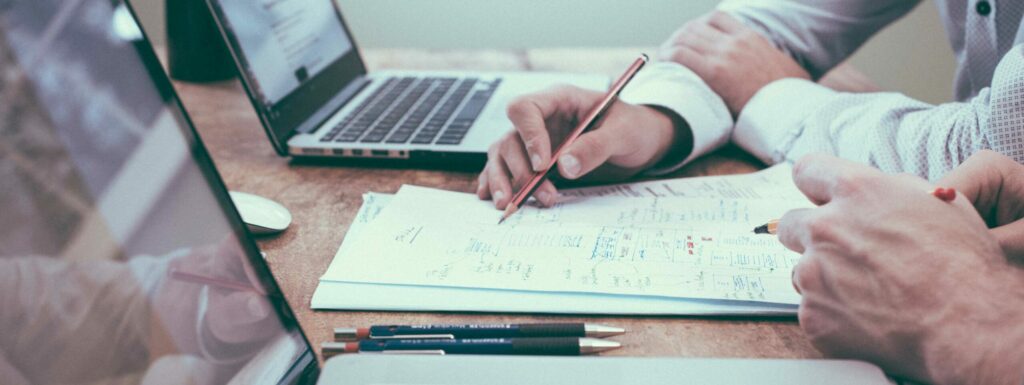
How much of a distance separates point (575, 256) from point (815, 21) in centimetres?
64

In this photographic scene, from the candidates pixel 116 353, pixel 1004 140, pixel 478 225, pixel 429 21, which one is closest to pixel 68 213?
pixel 116 353

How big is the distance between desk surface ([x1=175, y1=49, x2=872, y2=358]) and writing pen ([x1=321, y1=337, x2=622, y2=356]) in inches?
1.0

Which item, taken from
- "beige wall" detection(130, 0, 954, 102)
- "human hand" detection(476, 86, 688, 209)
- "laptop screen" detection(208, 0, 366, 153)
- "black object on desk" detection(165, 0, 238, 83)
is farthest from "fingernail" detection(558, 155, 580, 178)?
"beige wall" detection(130, 0, 954, 102)

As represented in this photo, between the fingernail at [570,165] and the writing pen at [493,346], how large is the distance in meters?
0.24

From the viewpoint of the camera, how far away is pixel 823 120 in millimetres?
767

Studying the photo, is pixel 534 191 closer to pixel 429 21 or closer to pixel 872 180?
pixel 872 180

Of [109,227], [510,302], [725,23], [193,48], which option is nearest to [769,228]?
[510,302]

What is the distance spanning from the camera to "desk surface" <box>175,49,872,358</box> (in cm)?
48

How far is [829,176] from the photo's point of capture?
477 mm

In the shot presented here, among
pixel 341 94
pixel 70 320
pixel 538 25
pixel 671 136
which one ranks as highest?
pixel 70 320

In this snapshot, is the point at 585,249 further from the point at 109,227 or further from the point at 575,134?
the point at 109,227

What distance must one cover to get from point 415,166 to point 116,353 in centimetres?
51

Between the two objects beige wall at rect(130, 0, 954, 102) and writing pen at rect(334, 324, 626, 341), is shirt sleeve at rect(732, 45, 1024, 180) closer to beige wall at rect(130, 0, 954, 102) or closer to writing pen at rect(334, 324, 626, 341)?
writing pen at rect(334, 324, 626, 341)

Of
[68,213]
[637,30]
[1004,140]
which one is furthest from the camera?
[637,30]
